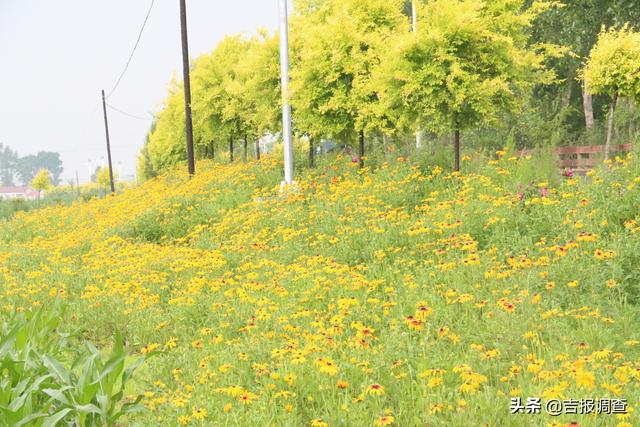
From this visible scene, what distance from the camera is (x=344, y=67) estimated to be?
536 inches

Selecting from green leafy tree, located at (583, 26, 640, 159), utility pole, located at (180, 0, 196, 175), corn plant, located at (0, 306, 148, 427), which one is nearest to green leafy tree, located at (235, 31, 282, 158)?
utility pole, located at (180, 0, 196, 175)

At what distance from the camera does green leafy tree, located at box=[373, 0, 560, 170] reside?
35.1 feet

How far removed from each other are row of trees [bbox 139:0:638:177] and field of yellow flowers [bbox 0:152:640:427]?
135 centimetres

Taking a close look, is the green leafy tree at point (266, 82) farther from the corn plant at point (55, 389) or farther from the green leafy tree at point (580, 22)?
the corn plant at point (55, 389)

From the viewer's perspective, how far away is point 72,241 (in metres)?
12.4

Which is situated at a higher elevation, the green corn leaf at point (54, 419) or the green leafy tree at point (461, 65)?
the green leafy tree at point (461, 65)

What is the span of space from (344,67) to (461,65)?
3.56 meters

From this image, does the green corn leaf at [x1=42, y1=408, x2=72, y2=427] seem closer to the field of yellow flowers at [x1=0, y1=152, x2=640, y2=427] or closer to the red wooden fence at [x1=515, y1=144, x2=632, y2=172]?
the field of yellow flowers at [x1=0, y1=152, x2=640, y2=427]

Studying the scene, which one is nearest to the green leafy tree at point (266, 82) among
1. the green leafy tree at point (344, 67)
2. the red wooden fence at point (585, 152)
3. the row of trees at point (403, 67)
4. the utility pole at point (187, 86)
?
the row of trees at point (403, 67)

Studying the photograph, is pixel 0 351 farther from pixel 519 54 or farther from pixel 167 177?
pixel 167 177

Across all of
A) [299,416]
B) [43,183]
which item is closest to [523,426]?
[299,416]

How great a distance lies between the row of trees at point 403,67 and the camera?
10.8m

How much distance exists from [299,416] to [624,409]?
6.45ft

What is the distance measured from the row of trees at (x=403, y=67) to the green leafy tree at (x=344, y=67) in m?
0.03
